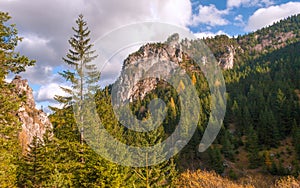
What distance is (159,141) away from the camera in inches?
990

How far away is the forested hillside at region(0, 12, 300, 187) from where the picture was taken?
16.3m

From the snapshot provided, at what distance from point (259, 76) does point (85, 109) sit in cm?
13252

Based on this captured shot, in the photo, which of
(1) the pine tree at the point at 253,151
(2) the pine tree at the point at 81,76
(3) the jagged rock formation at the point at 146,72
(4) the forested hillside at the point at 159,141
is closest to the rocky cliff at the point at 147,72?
(3) the jagged rock formation at the point at 146,72

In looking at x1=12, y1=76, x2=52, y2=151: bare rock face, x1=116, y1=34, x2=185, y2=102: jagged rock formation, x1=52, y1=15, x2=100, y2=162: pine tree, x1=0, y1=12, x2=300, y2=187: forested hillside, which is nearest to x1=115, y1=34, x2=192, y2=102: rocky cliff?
x1=116, y1=34, x2=185, y2=102: jagged rock formation

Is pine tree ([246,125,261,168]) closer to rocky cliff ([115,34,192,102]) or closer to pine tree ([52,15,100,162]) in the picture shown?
pine tree ([52,15,100,162])

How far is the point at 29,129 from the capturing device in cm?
6612

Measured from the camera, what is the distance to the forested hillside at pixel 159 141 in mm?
16328

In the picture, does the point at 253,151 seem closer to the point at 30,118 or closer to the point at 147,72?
the point at 30,118

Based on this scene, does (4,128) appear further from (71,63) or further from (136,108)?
(136,108)

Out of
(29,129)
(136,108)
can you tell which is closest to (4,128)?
(29,129)

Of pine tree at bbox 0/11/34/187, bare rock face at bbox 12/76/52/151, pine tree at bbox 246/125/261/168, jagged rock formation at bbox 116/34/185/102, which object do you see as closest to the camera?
pine tree at bbox 0/11/34/187

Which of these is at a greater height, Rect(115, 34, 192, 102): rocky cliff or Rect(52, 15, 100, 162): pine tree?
Rect(115, 34, 192, 102): rocky cliff

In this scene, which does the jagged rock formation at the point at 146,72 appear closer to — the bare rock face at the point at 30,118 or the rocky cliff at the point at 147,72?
the rocky cliff at the point at 147,72

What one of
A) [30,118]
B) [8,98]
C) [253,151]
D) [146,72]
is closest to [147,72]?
[146,72]
